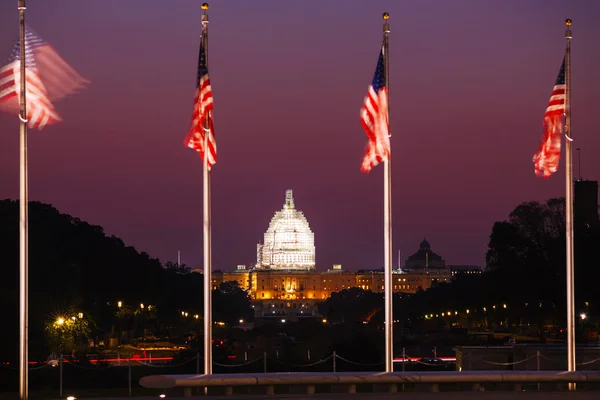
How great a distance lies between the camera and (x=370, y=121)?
1570 inches

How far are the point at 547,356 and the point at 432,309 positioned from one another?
139 m

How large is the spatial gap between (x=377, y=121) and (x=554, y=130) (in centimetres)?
585

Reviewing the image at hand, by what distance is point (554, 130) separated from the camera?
41.2 m

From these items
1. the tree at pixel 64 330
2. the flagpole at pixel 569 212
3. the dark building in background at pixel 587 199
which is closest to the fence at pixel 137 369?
the flagpole at pixel 569 212

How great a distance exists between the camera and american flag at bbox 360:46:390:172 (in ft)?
131

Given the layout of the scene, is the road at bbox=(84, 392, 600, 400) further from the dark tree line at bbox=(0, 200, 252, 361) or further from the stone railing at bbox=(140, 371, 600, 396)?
the dark tree line at bbox=(0, 200, 252, 361)

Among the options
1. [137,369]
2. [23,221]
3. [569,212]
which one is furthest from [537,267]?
[23,221]

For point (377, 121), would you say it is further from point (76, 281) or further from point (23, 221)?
point (76, 281)

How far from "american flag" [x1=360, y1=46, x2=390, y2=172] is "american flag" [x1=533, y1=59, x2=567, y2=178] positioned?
515 cm

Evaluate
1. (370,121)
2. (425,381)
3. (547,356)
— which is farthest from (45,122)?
(547,356)

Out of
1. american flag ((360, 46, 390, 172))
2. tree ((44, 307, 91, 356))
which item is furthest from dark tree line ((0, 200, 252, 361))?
american flag ((360, 46, 390, 172))

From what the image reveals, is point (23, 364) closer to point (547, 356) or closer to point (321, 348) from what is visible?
point (547, 356)

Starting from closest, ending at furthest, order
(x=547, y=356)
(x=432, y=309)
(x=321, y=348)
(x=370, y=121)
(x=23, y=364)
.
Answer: (x=23, y=364)
(x=370, y=121)
(x=547, y=356)
(x=321, y=348)
(x=432, y=309)

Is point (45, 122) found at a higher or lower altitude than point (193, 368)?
higher
